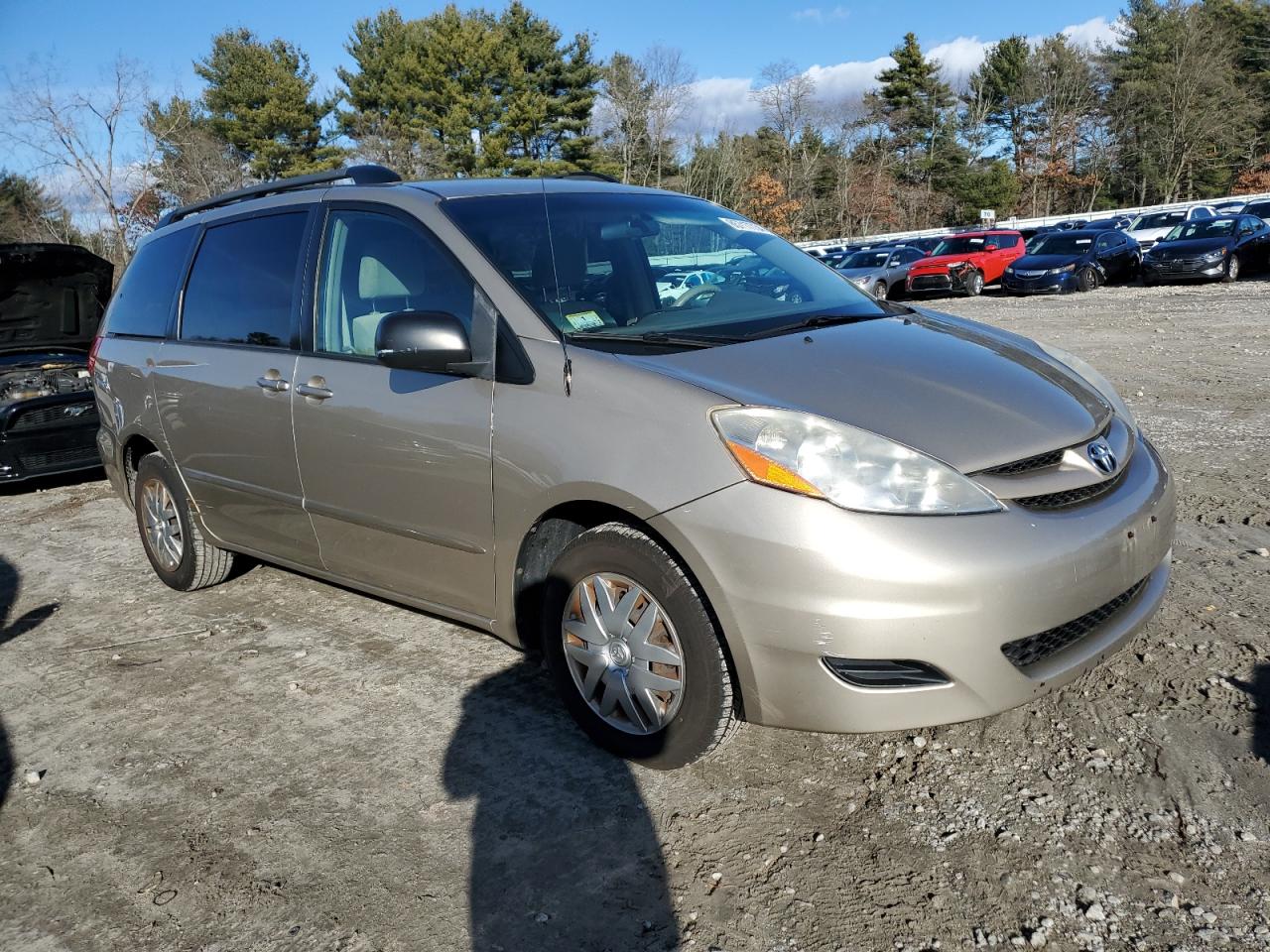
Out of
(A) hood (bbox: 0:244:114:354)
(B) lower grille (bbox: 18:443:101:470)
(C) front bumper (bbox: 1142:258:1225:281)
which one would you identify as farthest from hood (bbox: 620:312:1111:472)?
(C) front bumper (bbox: 1142:258:1225:281)

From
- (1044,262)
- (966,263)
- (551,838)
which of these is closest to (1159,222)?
(966,263)

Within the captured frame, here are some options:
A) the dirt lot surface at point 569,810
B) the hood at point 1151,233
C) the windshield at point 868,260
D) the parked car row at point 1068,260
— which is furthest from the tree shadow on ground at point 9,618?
the hood at point 1151,233

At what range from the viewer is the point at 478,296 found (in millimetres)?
3121

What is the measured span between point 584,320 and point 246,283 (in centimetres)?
184

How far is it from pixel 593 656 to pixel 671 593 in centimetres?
42

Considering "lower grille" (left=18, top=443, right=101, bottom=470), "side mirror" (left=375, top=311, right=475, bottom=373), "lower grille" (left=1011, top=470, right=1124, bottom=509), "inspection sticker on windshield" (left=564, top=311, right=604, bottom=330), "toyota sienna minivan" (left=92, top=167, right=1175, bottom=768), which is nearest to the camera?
"toyota sienna minivan" (left=92, top=167, right=1175, bottom=768)

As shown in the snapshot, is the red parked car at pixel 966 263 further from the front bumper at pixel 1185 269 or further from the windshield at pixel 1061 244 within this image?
the front bumper at pixel 1185 269

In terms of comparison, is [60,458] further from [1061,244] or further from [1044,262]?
[1061,244]

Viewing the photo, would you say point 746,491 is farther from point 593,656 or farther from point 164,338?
point 164,338

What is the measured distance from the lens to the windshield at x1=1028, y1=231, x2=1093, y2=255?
21906 millimetres

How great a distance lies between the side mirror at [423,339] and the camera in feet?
9.62

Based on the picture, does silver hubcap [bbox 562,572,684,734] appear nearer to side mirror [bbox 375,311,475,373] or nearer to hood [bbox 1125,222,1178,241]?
side mirror [bbox 375,311,475,373]

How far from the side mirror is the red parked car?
20.5m

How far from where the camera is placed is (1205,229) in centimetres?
2152
